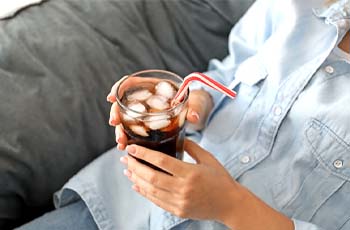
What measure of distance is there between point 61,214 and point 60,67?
0.92 ft

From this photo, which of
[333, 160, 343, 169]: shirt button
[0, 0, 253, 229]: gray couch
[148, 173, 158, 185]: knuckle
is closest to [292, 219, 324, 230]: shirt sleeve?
[333, 160, 343, 169]: shirt button

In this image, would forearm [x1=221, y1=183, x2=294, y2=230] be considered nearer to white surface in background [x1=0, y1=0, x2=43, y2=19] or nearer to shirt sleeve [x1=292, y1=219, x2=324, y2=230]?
shirt sleeve [x1=292, y1=219, x2=324, y2=230]

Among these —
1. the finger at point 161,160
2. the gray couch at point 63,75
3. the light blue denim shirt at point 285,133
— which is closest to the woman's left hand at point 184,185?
the finger at point 161,160

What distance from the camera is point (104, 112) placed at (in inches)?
41.5

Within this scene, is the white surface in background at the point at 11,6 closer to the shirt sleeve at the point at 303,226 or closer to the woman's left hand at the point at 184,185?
the woman's left hand at the point at 184,185

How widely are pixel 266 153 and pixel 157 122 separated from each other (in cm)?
26

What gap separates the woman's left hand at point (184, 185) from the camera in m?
0.70

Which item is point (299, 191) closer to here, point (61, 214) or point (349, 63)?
point (349, 63)

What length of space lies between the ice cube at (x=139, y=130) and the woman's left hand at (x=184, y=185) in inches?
0.8

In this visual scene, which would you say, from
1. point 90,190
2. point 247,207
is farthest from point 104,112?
point 247,207

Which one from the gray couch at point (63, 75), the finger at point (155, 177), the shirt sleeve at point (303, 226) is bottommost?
the gray couch at point (63, 75)

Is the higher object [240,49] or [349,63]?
[349,63]

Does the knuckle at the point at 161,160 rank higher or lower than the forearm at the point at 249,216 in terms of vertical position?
higher

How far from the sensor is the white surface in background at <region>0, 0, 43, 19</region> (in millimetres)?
1029
